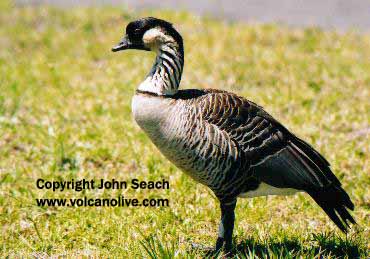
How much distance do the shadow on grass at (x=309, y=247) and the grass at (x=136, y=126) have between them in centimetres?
1

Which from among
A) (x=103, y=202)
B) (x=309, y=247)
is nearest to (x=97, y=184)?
(x=103, y=202)

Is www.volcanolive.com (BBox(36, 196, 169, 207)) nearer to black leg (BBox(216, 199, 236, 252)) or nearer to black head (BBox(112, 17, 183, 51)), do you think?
black leg (BBox(216, 199, 236, 252))

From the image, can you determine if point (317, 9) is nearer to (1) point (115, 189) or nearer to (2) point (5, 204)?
(1) point (115, 189)

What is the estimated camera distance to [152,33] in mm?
4543

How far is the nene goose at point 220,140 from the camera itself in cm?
434

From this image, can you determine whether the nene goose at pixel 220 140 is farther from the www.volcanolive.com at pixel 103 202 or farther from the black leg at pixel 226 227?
the www.volcanolive.com at pixel 103 202

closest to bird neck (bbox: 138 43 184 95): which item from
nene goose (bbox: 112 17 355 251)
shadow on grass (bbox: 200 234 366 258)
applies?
nene goose (bbox: 112 17 355 251)

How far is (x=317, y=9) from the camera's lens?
35.4 ft

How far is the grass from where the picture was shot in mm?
5051

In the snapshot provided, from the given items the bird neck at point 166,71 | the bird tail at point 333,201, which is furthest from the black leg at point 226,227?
the bird neck at point 166,71

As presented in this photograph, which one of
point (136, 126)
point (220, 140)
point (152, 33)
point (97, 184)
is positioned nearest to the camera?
point (220, 140)

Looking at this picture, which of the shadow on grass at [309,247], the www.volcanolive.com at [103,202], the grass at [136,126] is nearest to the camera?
the shadow on grass at [309,247]

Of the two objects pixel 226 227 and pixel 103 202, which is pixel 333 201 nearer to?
pixel 226 227

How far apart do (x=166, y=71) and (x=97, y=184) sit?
1838mm
